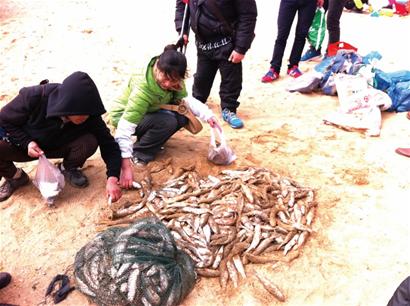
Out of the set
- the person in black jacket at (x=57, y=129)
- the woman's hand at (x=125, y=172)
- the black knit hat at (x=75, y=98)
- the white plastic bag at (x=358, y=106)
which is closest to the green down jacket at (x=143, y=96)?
the person in black jacket at (x=57, y=129)

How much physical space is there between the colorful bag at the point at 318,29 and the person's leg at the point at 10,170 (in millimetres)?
5417

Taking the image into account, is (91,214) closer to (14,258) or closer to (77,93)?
(14,258)

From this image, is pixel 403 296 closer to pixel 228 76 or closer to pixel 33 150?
pixel 33 150

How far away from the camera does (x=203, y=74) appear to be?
5.10 metres

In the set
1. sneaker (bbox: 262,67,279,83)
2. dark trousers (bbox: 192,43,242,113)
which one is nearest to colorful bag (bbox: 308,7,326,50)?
sneaker (bbox: 262,67,279,83)

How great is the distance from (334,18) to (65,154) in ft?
16.8

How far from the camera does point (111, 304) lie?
276cm

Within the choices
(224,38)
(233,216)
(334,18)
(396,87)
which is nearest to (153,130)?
(233,216)

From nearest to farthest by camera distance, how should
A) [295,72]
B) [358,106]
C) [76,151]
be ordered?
[76,151] → [358,106] → [295,72]

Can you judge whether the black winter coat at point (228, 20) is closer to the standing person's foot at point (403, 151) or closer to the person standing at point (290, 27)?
the person standing at point (290, 27)

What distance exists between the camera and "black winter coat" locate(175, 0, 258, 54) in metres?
4.45

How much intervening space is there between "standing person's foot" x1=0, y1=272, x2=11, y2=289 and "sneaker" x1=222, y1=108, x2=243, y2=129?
3.09 m

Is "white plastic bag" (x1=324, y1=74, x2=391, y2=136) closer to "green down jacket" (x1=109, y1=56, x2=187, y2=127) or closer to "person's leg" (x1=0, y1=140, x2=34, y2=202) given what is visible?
"green down jacket" (x1=109, y1=56, x2=187, y2=127)

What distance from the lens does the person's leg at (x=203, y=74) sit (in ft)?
16.3
